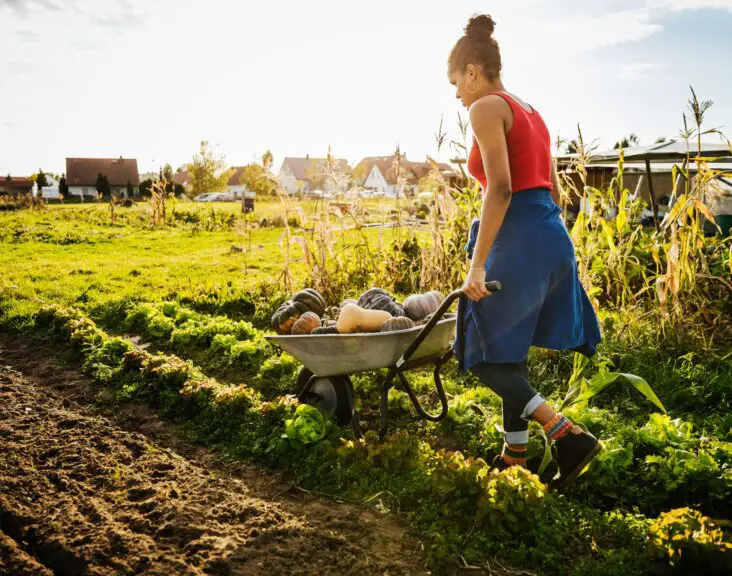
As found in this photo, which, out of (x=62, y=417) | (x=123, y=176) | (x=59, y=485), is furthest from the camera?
(x=123, y=176)

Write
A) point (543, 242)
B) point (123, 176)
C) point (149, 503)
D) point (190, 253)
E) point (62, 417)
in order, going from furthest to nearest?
point (123, 176), point (190, 253), point (62, 417), point (149, 503), point (543, 242)

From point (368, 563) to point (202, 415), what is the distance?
1849 millimetres

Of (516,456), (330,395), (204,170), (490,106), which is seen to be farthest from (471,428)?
(204,170)

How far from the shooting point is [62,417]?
3787mm

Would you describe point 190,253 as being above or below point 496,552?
above

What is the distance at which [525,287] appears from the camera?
2.50 meters

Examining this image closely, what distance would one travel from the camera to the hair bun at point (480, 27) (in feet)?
8.01

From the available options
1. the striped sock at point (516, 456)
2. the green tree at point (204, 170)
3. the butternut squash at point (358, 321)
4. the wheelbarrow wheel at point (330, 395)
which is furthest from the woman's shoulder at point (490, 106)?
the green tree at point (204, 170)

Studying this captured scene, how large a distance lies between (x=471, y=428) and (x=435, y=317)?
1113mm

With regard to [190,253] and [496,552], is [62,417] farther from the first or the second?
[190,253]

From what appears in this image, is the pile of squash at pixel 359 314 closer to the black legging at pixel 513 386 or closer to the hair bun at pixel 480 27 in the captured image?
the black legging at pixel 513 386

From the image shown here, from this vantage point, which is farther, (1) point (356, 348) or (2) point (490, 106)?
(1) point (356, 348)

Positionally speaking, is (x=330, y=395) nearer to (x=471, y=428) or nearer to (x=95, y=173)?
(x=471, y=428)

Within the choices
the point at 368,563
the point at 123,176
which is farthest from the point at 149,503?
the point at 123,176
